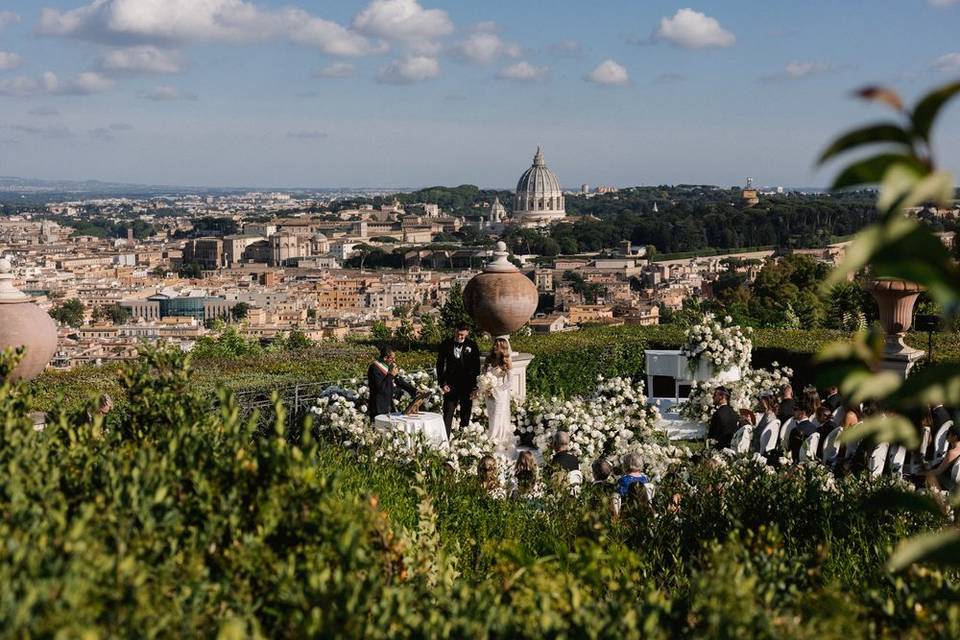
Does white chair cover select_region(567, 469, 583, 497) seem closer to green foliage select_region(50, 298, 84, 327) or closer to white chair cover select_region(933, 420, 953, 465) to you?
white chair cover select_region(933, 420, 953, 465)

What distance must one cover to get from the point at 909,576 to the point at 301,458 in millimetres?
1404

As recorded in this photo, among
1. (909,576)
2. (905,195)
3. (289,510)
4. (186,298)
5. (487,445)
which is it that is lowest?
(186,298)

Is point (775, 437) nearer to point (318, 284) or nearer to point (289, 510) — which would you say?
point (289, 510)

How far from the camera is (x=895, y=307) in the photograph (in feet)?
22.4

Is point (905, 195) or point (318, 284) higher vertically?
point (905, 195)

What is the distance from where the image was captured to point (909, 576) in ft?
7.96

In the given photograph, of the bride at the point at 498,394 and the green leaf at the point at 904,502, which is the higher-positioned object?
the green leaf at the point at 904,502

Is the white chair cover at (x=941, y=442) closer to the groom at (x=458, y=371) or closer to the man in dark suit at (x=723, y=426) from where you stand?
the man in dark suit at (x=723, y=426)

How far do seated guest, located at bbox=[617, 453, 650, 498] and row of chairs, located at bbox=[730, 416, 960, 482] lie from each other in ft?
2.68

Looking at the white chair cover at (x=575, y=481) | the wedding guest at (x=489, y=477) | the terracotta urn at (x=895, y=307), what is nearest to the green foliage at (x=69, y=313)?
the terracotta urn at (x=895, y=307)

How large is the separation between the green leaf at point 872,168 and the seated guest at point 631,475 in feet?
10.8

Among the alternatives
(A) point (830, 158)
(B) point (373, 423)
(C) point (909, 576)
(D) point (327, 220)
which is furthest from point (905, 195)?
(D) point (327, 220)

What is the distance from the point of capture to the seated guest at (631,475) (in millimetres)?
4434

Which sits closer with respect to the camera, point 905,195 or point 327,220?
point 905,195
